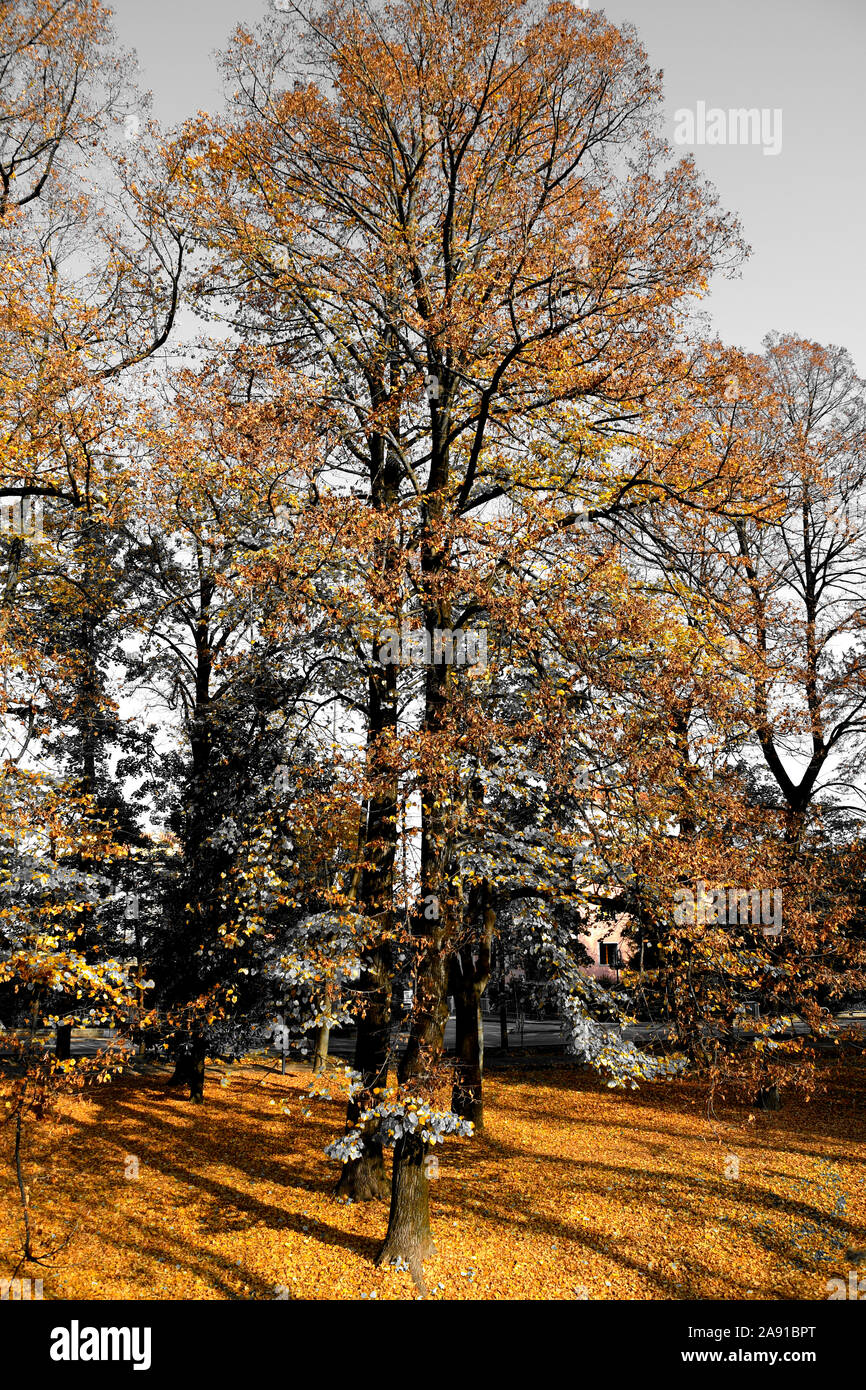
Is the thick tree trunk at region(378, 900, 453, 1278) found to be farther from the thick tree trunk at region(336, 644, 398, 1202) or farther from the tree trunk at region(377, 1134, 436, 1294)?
the thick tree trunk at region(336, 644, 398, 1202)

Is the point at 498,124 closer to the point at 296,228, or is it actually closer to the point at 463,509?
the point at 296,228

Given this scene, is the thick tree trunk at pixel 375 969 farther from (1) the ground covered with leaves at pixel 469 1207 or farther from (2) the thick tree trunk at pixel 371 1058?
(1) the ground covered with leaves at pixel 469 1207

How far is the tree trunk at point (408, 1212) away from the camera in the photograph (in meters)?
9.09

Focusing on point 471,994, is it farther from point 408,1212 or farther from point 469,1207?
point 408,1212

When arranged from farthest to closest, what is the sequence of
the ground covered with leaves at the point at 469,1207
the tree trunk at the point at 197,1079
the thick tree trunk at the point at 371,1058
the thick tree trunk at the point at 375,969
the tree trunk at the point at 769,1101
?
the tree trunk at the point at 769,1101 → the tree trunk at the point at 197,1079 → the thick tree trunk at the point at 371,1058 → the thick tree trunk at the point at 375,969 → the ground covered with leaves at the point at 469,1207

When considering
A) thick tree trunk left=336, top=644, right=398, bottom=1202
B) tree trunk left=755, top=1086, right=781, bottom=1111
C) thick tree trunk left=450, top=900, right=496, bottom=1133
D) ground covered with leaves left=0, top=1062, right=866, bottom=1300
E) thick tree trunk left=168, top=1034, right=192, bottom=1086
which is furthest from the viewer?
tree trunk left=755, top=1086, right=781, bottom=1111

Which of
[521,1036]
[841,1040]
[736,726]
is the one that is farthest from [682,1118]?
[521,1036]

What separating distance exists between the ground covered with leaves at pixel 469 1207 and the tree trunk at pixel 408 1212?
0.18 metres

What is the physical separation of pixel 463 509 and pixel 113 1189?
36.7ft

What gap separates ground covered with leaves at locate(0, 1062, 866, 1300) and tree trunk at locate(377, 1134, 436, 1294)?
180 mm

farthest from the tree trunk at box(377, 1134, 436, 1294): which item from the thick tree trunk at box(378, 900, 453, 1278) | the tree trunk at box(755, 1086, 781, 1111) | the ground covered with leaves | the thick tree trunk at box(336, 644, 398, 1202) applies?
the tree trunk at box(755, 1086, 781, 1111)

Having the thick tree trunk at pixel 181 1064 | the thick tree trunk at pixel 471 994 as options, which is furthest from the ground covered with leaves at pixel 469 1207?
the thick tree trunk at pixel 471 994

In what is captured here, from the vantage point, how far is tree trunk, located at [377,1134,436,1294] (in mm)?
9086

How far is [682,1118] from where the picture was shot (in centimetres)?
1891
